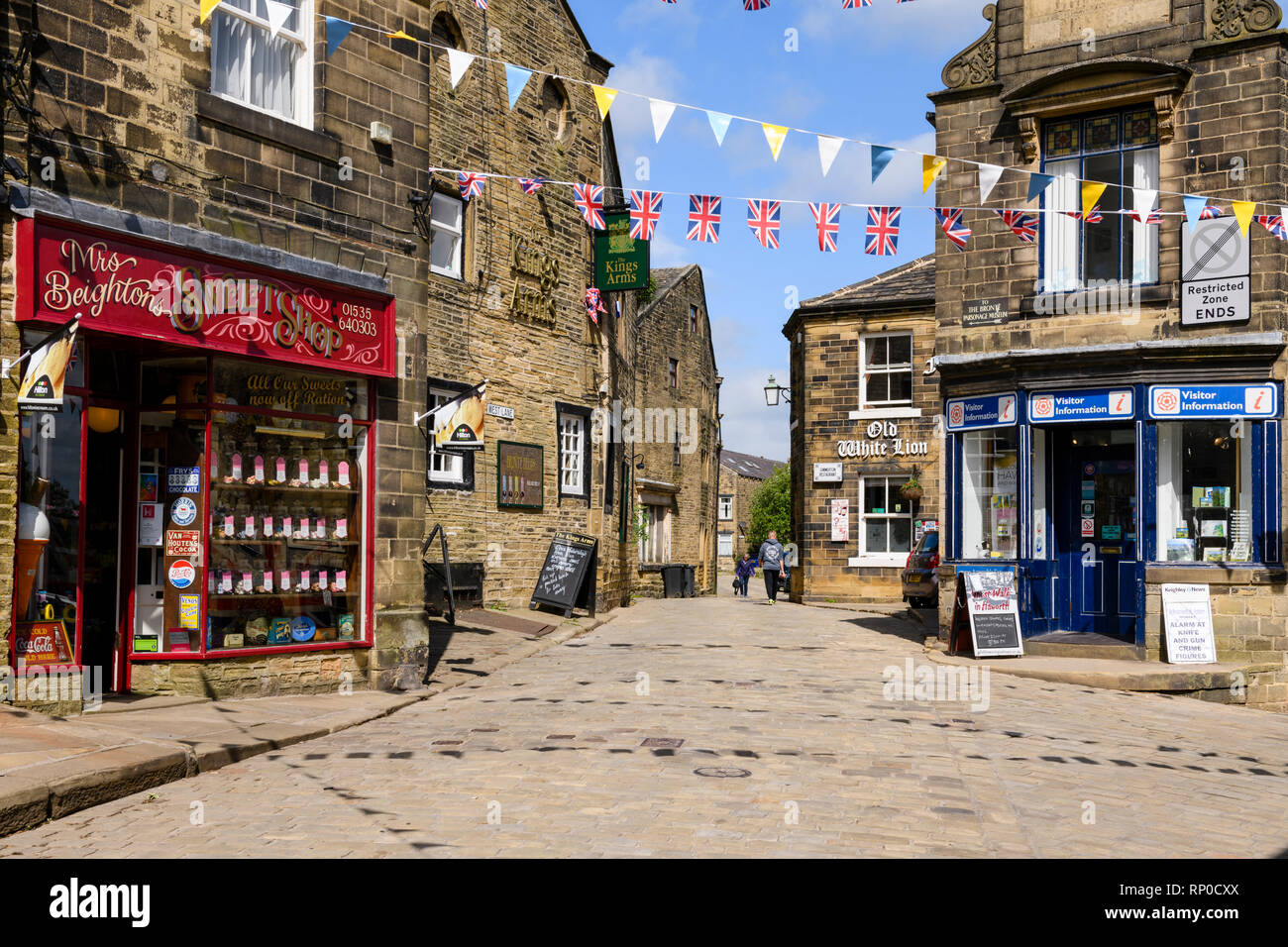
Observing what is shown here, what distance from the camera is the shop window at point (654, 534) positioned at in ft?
100

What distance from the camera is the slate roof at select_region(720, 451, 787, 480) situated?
3228 inches

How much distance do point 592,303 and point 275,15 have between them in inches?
441

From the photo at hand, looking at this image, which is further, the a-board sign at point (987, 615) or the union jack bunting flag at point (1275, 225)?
the a-board sign at point (987, 615)

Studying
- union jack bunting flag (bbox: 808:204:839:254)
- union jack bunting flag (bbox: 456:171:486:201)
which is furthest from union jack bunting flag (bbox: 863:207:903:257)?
Result: union jack bunting flag (bbox: 456:171:486:201)

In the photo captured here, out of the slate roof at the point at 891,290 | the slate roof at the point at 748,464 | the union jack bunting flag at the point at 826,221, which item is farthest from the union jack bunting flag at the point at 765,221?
the slate roof at the point at 748,464

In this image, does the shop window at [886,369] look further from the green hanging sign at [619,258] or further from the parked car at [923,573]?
the green hanging sign at [619,258]

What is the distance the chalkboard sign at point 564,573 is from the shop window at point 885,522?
8834 millimetres

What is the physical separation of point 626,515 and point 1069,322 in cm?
1200

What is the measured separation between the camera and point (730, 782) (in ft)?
22.5

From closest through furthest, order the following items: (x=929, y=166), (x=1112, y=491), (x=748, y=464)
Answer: (x=929, y=166) → (x=1112, y=491) → (x=748, y=464)

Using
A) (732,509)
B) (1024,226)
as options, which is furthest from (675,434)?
(732,509)

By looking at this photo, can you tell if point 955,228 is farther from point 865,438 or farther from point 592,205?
point 865,438
